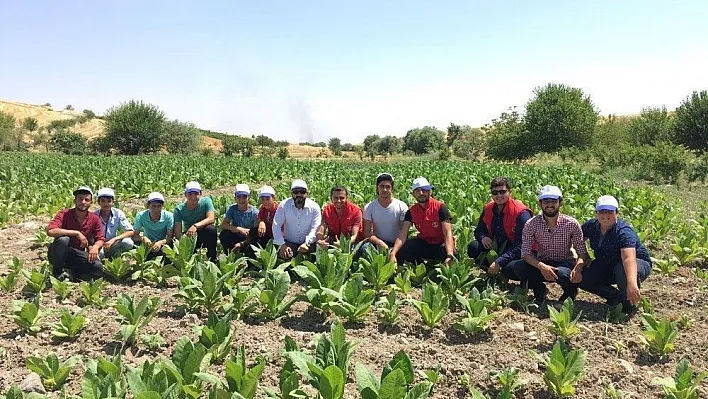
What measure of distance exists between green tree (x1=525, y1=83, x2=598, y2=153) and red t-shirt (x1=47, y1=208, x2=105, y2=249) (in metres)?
44.9

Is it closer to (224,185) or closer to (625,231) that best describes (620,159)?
(224,185)

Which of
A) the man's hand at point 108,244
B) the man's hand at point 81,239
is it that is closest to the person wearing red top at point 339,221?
the man's hand at point 108,244

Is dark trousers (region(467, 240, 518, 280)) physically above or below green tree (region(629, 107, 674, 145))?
below

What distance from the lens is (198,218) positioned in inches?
287

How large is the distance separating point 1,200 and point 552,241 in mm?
13518

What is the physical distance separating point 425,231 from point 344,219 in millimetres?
1069

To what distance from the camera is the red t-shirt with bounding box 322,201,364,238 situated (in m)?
6.93

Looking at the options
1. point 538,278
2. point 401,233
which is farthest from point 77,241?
point 538,278

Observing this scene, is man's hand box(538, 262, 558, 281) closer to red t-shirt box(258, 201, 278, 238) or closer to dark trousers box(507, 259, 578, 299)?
dark trousers box(507, 259, 578, 299)

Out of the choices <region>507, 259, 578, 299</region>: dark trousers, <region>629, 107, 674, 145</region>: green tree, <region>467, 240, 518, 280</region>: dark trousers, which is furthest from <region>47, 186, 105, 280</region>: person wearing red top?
<region>629, 107, 674, 145</region>: green tree

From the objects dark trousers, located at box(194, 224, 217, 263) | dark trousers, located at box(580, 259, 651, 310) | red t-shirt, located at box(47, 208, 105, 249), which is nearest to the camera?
dark trousers, located at box(580, 259, 651, 310)

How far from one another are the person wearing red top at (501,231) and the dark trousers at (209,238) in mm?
3436

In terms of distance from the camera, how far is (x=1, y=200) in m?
13.4

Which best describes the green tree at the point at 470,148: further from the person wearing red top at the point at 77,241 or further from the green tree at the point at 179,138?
the person wearing red top at the point at 77,241
